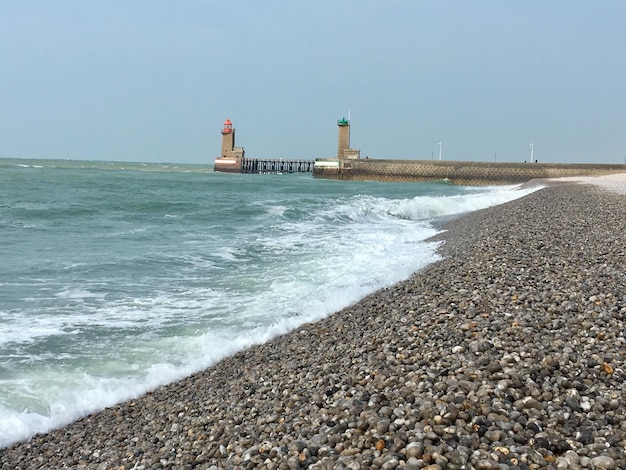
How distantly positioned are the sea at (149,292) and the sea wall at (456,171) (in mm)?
39557

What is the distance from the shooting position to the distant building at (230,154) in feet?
236

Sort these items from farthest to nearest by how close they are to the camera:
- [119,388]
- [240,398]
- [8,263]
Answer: [8,263] → [119,388] → [240,398]

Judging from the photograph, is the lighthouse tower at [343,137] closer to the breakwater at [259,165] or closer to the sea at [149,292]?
the breakwater at [259,165]

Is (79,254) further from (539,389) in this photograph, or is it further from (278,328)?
(539,389)

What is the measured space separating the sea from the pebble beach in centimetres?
49

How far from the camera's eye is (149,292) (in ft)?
27.2

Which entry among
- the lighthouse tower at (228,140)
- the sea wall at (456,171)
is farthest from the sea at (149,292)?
the lighthouse tower at (228,140)

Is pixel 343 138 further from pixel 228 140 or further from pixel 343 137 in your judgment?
pixel 228 140

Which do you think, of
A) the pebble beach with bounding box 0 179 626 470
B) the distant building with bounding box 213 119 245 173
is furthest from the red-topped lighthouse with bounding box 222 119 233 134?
the pebble beach with bounding box 0 179 626 470

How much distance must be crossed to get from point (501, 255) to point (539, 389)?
499 centimetres

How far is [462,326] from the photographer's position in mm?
4398

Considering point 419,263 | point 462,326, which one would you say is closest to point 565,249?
→ point 419,263

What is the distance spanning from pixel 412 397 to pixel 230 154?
7216 cm

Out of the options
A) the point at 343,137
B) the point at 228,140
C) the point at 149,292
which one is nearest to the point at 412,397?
the point at 149,292
